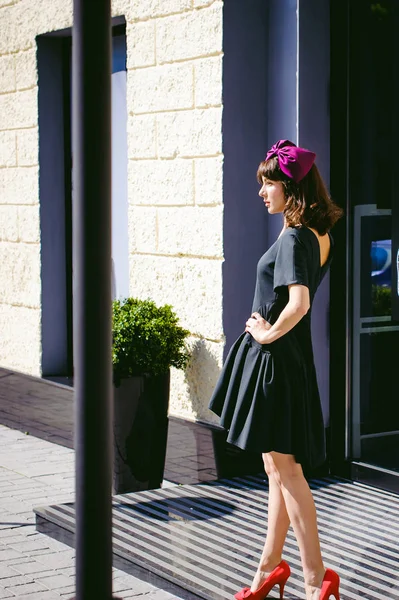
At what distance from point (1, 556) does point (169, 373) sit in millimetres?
1580

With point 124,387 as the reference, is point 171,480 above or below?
below

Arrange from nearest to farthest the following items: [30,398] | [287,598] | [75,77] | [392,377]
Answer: [75,77] < [287,598] < [392,377] < [30,398]

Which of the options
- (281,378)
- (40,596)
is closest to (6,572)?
(40,596)

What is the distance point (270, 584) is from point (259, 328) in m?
1.08

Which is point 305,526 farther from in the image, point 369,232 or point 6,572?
point 369,232

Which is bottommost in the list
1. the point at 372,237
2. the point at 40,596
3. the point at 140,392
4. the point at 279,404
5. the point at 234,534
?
the point at 40,596

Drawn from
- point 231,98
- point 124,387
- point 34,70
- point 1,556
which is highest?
point 34,70

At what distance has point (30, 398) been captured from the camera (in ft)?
28.4

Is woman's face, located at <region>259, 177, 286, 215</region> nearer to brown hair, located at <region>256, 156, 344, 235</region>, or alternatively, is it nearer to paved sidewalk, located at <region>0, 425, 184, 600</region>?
brown hair, located at <region>256, 156, 344, 235</region>

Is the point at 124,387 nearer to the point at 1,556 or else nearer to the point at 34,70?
the point at 1,556

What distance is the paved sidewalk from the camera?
4.97 meters

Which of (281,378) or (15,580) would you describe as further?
(15,580)

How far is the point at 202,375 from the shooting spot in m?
6.76

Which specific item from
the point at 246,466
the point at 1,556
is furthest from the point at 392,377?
the point at 1,556
